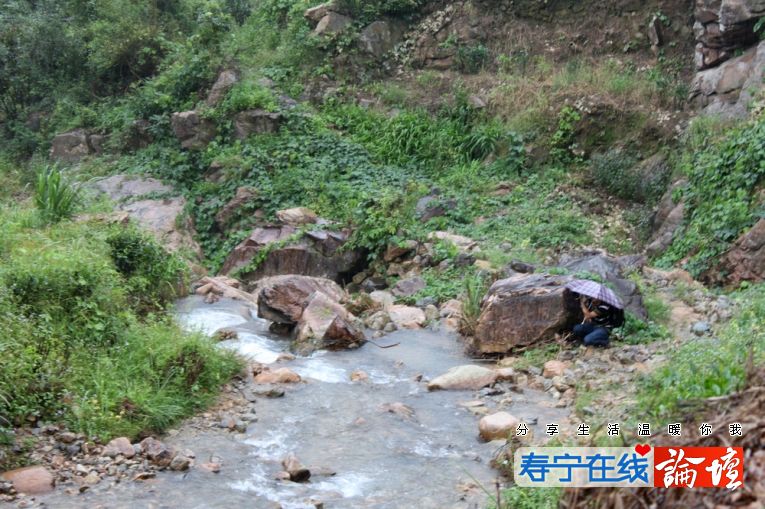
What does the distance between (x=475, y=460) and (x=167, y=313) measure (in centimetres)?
431

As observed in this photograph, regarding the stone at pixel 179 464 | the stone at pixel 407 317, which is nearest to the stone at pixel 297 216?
the stone at pixel 407 317

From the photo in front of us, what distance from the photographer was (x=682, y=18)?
15906 mm

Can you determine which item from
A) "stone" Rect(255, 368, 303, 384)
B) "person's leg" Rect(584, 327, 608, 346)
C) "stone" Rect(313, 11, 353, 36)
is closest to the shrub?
"stone" Rect(255, 368, 303, 384)

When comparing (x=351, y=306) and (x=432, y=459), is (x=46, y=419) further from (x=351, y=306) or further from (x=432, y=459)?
(x=351, y=306)

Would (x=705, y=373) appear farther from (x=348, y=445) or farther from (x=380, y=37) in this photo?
(x=380, y=37)

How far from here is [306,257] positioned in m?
12.2

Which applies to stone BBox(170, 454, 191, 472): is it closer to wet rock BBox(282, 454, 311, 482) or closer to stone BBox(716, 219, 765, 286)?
wet rock BBox(282, 454, 311, 482)

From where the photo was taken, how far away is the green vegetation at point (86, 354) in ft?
18.7

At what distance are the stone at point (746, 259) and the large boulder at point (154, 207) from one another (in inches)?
331

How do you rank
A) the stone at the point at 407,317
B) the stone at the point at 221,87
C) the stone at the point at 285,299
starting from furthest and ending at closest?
the stone at the point at 221,87 < the stone at the point at 407,317 < the stone at the point at 285,299

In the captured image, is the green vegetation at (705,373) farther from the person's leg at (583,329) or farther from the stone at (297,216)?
the stone at (297,216)

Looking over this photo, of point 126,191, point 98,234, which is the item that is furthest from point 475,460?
point 126,191

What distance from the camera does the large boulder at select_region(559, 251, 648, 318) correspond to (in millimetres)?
8359

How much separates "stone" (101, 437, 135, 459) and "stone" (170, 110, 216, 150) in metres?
11.6
